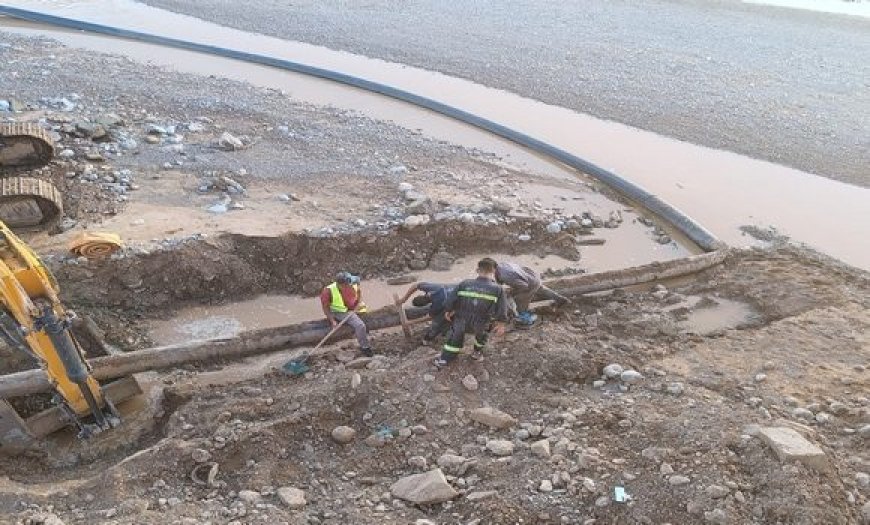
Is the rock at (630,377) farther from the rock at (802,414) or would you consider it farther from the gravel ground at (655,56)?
the gravel ground at (655,56)

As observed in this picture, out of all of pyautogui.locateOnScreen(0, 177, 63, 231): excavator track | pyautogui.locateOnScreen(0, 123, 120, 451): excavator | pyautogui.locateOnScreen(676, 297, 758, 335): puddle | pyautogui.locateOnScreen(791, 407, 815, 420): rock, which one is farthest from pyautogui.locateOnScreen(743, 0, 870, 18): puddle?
pyautogui.locateOnScreen(0, 123, 120, 451): excavator

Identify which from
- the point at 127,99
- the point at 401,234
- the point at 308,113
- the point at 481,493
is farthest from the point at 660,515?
the point at 127,99

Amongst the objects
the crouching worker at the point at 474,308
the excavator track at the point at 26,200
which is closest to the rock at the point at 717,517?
the crouching worker at the point at 474,308

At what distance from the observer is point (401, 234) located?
8727mm

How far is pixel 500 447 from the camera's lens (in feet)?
18.2

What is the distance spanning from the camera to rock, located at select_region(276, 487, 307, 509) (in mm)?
5066

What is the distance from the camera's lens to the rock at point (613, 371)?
6.58 m

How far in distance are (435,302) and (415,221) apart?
2064mm

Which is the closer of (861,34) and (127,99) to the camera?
(127,99)

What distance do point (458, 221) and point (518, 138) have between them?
11.3ft

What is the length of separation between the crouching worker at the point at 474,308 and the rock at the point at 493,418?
711 millimetres

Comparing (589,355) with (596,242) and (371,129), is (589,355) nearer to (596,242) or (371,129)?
(596,242)

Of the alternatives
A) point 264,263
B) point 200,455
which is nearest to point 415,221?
point 264,263

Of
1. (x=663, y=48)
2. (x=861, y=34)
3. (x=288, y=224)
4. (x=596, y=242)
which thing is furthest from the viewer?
(x=861, y=34)
